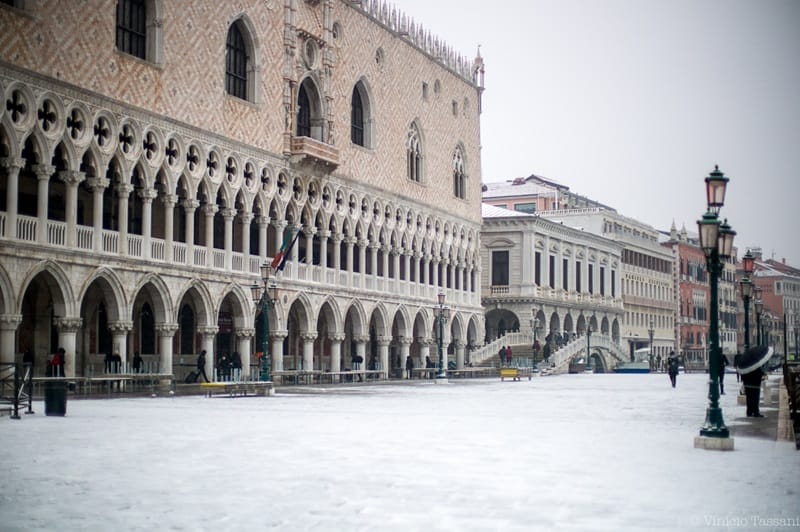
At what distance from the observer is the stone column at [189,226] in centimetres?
3691

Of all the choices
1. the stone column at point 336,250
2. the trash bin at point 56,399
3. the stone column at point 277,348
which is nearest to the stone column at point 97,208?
the stone column at point 277,348

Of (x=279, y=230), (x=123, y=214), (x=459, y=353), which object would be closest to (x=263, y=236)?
(x=279, y=230)

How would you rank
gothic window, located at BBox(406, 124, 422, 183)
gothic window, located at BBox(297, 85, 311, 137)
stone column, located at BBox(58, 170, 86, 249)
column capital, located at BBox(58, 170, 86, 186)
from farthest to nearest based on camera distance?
1. gothic window, located at BBox(406, 124, 422, 183)
2. gothic window, located at BBox(297, 85, 311, 137)
3. column capital, located at BBox(58, 170, 86, 186)
4. stone column, located at BBox(58, 170, 86, 249)

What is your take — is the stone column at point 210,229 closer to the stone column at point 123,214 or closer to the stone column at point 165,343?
the stone column at point 165,343

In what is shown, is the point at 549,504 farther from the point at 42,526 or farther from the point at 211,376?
the point at 211,376

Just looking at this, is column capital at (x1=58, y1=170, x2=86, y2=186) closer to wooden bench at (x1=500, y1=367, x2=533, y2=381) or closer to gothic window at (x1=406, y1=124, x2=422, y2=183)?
wooden bench at (x1=500, y1=367, x2=533, y2=381)

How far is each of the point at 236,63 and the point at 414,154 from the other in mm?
16091

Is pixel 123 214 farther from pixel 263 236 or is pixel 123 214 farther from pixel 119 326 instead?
pixel 263 236

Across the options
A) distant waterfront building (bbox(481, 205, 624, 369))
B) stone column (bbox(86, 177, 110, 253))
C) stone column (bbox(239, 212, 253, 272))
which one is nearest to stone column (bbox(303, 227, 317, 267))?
stone column (bbox(239, 212, 253, 272))

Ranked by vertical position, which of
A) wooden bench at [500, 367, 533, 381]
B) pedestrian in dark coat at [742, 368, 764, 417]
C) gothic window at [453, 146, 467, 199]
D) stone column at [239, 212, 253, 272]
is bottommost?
wooden bench at [500, 367, 533, 381]

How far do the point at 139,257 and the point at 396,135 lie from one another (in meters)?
20.4

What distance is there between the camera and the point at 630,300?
89.1m

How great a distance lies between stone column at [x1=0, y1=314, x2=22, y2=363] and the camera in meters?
29.2

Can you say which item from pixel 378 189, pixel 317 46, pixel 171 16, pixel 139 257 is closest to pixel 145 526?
pixel 139 257
